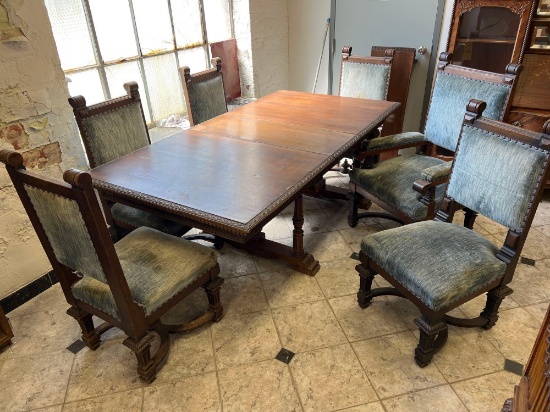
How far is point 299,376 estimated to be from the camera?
1.75 metres

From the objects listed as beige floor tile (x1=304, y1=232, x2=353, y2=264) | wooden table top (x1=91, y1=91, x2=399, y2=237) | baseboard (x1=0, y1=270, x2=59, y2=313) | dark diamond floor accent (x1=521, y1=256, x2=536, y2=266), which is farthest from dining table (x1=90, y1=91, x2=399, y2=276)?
dark diamond floor accent (x1=521, y1=256, x2=536, y2=266)

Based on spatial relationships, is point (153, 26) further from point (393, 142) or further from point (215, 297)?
point (215, 297)

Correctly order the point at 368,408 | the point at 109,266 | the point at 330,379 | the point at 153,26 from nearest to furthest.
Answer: the point at 109,266 → the point at 368,408 → the point at 330,379 → the point at 153,26

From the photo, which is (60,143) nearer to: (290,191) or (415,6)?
(290,191)

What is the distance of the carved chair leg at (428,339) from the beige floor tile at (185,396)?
0.89m

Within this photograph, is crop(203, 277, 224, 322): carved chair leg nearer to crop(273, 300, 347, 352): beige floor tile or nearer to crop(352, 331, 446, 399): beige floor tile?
crop(273, 300, 347, 352): beige floor tile

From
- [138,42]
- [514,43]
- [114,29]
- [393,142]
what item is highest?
[114,29]

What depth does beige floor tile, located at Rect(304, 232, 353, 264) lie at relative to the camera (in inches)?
98.7

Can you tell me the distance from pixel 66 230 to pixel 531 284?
2.34 m

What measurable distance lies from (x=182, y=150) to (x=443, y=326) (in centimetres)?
153

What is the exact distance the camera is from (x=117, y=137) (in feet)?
7.41

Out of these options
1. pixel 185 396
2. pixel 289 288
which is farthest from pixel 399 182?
pixel 185 396

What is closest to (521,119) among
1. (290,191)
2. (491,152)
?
(491,152)

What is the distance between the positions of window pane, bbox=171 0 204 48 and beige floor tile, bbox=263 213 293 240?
166cm
